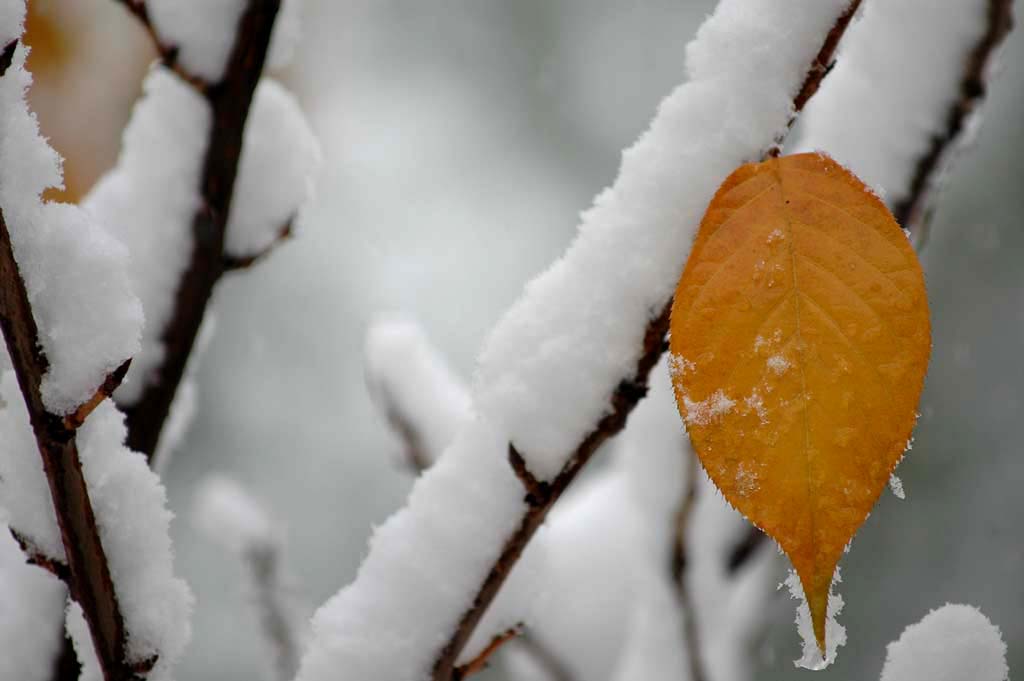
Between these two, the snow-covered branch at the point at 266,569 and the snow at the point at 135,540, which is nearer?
the snow at the point at 135,540

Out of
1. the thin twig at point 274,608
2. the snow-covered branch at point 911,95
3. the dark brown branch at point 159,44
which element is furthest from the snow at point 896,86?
the thin twig at point 274,608

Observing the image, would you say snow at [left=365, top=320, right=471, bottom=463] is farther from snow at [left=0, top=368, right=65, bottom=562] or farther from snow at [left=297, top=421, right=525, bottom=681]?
snow at [left=0, top=368, right=65, bottom=562]

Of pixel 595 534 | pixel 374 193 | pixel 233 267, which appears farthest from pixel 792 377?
pixel 374 193

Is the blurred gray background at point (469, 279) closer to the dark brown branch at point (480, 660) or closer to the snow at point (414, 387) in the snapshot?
the snow at point (414, 387)

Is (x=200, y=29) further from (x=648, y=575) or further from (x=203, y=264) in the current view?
(x=648, y=575)

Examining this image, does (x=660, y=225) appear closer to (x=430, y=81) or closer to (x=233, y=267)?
(x=233, y=267)

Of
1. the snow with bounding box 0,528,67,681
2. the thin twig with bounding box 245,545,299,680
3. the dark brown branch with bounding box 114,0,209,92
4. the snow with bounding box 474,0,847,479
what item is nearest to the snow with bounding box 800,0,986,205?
the snow with bounding box 474,0,847,479
